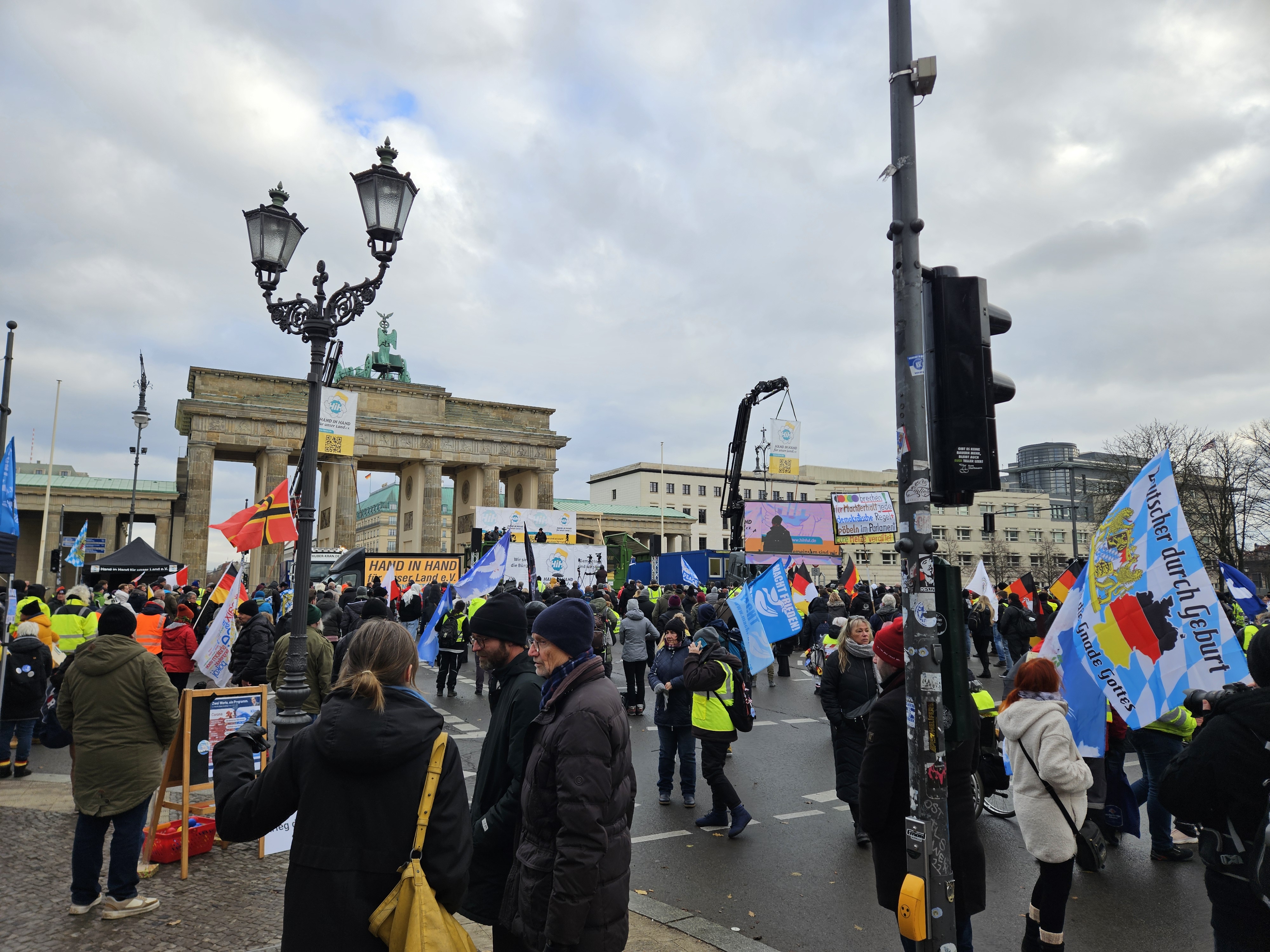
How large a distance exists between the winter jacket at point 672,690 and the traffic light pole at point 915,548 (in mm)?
3982

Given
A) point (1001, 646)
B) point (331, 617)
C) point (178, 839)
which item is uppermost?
point (331, 617)

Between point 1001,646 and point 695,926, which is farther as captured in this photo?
point 1001,646

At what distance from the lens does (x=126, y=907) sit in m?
4.85

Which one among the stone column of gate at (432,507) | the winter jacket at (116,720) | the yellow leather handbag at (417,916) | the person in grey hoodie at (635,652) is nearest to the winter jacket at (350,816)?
the yellow leather handbag at (417,916)

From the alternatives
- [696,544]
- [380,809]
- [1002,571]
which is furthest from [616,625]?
[696,544]

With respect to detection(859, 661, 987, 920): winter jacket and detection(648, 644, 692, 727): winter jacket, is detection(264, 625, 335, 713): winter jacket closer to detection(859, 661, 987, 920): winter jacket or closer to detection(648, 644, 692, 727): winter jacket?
detection(648, 644, 692, 727): winter jacket

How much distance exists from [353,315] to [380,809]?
6991 millimetres

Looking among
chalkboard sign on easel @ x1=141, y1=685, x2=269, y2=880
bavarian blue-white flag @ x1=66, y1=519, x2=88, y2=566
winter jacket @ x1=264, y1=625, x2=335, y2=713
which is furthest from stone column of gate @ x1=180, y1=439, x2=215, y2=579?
chalkboard sign on easel @ x1=141, y1=685, x2=269, y2=880

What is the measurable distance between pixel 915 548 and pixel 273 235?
23.5 feet

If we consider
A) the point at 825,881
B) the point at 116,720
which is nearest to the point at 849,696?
the point at 825,881

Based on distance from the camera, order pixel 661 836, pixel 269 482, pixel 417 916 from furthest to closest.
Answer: pixel 269 482 < pixel 661 836 < pixel 417 916

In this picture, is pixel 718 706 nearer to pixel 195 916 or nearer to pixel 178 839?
pixel 195 916

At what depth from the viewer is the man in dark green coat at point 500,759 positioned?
10.4 ft

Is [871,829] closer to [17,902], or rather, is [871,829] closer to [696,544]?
[17,902]
